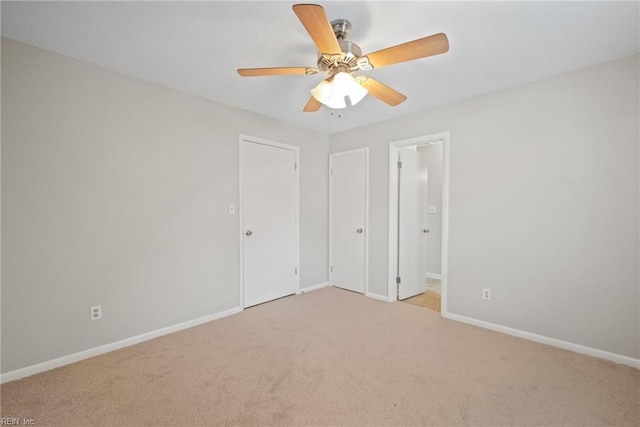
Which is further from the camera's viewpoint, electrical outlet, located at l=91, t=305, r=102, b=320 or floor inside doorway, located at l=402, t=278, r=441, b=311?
floor inside doorway, located at l=402, t=278, r=441, b=311

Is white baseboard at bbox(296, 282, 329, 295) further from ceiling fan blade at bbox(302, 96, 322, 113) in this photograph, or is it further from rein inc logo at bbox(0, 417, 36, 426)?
rein inc logo at bbox(0, 417, 36, 426)

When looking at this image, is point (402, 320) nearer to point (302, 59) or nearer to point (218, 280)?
point (218, 280)

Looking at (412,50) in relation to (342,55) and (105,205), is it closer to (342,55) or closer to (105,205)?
(342,55)

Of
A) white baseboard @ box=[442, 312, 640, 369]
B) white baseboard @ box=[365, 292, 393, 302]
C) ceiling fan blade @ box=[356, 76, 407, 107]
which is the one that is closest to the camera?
ceiling fan blade @ box=[356, 76, 407, 107]

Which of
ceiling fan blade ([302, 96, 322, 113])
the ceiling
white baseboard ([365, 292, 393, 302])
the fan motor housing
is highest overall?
the ceiling

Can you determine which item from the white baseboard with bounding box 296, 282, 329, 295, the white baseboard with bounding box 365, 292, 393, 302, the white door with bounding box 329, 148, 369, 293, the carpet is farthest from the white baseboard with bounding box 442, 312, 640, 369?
the white baseboard with bounding box 296, 282, 329, 295

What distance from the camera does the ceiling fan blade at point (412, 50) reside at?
1408mm

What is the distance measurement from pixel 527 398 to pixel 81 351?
325cm

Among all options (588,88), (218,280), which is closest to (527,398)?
(588,88)

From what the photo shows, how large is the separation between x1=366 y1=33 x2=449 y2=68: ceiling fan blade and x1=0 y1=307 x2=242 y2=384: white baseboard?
112 inches

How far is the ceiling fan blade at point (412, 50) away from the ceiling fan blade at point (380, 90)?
0.71 feet

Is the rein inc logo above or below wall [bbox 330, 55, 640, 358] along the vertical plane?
below

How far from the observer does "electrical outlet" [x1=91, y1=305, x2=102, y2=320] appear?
226cm

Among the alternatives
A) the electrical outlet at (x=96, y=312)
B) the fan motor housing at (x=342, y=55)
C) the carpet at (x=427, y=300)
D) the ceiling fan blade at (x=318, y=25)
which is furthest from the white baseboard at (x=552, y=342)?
the electrical outlet at (x=96, y=312)
